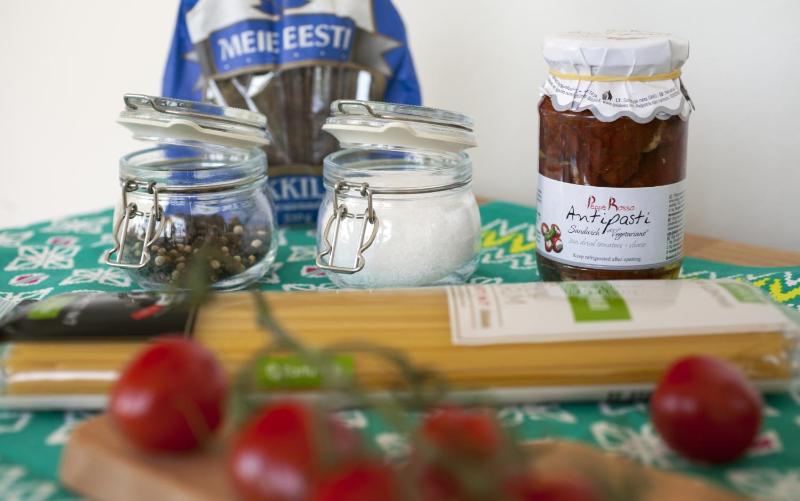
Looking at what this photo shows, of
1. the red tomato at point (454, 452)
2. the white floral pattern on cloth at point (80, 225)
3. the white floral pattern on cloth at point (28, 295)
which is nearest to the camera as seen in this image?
the red tomato at point (454, 452)

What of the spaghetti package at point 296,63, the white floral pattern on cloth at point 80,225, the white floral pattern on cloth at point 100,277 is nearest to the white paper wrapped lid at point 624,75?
the spaghetti package at point 296,63

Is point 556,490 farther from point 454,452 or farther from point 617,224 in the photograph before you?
→ point 617,224

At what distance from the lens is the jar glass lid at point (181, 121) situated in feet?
2.54

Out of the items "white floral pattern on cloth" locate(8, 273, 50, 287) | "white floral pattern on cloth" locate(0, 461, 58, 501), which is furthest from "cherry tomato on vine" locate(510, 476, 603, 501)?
"white floral pattern on cloth" locate(8, 273, 50, 287)

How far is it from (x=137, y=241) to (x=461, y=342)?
1.23ft

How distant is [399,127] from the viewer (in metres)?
0.74

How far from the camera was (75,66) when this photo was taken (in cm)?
163

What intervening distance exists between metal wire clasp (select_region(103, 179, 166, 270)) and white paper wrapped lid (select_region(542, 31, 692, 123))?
37 cm

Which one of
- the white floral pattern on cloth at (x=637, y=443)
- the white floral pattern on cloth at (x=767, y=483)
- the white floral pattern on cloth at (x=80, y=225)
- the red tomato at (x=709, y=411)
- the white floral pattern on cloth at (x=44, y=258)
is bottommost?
the white floral pattern on cloth at (x=637, y=443)

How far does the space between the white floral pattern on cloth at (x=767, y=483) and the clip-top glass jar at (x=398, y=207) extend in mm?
360

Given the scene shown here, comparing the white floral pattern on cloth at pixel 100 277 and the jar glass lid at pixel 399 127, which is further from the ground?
the jar glass lid at pixel 399 127

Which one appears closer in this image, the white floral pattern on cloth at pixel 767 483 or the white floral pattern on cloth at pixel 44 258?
the white floral pattern on cloth at pixel 767 483

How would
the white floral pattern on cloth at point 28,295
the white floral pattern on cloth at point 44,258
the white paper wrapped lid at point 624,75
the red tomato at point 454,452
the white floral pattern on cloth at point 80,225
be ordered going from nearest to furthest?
the red tomato at point 454,452, the white paper wrapped lid at point 624,75, the white floral pattern on cloth at point 28,295, the white floral pattern on cloth at point 44,258, the white floral pattern on cloth at point 80,225

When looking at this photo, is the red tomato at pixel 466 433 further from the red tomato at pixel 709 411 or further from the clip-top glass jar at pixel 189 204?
the clip-top glass jar at pixel 189 204
